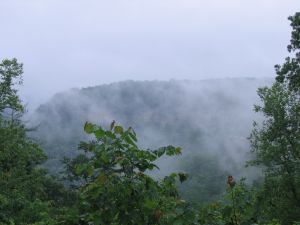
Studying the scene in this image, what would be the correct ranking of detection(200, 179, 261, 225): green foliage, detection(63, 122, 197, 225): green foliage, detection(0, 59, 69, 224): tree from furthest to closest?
detection(0, 59, 69, 224): tree
detection(200, 179, 261, 225): green foliage
detection(63, 122, 197, 225): green foliage

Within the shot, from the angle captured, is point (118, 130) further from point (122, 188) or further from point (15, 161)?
point (15, 161)

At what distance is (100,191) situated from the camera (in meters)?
3.59

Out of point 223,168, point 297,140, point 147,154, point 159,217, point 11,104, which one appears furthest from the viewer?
point 223,168

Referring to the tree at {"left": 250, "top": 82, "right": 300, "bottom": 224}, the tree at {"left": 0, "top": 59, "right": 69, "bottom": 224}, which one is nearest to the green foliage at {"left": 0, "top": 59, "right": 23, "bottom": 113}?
the tree at {"left": 0, "top": 59, "right": 69, "bottom": 224}

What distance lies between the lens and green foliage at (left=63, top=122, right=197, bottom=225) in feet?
11.8

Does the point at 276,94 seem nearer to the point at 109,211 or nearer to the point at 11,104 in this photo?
the point at 11,104

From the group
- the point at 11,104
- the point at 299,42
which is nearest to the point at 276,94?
the point at 299,42

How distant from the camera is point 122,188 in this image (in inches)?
142

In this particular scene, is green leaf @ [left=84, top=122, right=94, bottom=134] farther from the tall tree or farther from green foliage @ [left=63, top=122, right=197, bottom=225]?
the tall tree

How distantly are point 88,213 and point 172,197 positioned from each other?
0.74 meters

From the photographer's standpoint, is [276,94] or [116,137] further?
[276,94]

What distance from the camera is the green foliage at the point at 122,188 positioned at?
3.60 meters

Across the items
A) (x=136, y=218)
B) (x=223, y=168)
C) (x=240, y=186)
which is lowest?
(x=136, y=218)

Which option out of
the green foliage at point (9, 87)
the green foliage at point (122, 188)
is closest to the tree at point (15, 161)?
the green foliage at point (9, 87)
